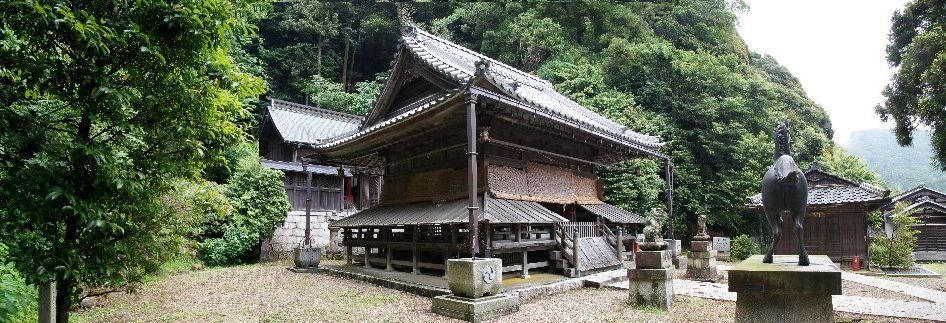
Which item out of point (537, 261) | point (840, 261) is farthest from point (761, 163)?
point (537, 261)

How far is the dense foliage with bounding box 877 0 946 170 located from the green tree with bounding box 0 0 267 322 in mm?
12950

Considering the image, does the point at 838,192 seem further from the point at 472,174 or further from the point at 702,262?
the point at 472,174

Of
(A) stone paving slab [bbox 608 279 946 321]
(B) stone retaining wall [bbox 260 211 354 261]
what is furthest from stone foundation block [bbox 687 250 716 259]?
(B) stone retaining wall [bbox 260 211 354 261]

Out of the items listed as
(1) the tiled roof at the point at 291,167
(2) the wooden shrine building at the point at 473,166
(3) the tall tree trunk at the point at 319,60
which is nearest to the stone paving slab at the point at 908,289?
(2) the wooden shrine building at the point at 473,166

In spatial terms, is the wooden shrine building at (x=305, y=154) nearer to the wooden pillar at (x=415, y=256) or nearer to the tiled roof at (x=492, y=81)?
the tiled roof at (x=492, y=81)

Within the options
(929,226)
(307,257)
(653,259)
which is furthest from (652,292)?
(929,226)

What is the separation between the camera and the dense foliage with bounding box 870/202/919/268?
16484 millimetres

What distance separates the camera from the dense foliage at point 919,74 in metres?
10.2

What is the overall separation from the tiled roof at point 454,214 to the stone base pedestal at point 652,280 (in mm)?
2827

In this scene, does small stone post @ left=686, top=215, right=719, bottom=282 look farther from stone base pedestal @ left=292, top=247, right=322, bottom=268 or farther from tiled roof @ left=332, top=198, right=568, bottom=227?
stone base pedestal @ left=292, top=247, right=322, bottom=268

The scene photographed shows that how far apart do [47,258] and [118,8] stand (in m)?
2.06

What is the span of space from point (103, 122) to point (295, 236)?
17586mm

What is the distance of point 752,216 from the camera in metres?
23.8

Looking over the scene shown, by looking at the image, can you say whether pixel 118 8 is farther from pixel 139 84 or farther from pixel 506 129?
pixel 506 129
